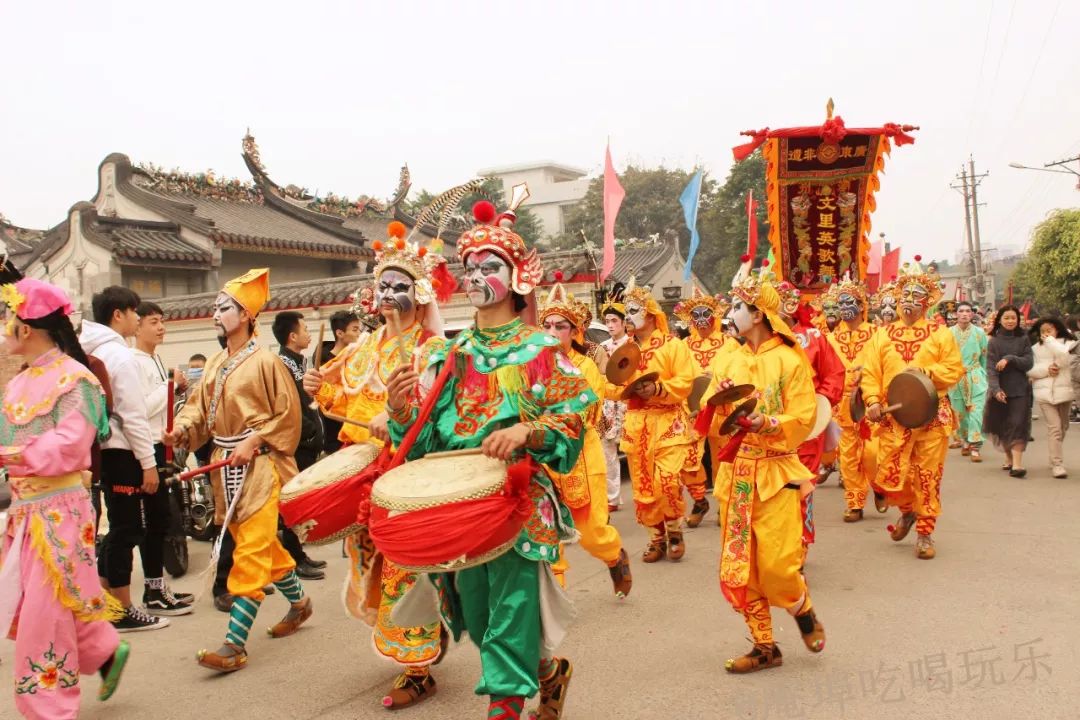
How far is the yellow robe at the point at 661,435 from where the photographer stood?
7.05 metres

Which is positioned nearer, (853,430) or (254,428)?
(254,428)

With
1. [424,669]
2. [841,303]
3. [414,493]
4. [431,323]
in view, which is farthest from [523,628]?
[841,303]

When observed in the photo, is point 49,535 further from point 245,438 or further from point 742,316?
point 742,316

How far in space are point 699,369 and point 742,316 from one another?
368 centimetres

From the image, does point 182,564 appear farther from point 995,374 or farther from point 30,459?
point 995,374

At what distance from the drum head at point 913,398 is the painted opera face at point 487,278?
13.3 feet

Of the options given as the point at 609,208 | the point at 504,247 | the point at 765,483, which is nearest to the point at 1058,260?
the point at 609,208

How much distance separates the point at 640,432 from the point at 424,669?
3.35 metres

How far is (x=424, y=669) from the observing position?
4.40 meters

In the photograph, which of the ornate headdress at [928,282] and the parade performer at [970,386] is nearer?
the ornate headdress at [928,282]

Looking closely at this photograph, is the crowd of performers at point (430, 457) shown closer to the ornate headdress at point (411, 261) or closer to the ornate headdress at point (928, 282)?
the ornate headdress at point (411, 261)

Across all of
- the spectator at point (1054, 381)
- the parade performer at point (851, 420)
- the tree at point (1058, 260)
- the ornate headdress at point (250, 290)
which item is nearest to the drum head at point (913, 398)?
the parade performer at point (851, 420)

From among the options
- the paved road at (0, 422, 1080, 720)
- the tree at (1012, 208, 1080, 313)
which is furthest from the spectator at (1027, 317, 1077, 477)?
the tree at (1012, 208, 1080, 313)

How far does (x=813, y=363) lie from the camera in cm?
578
